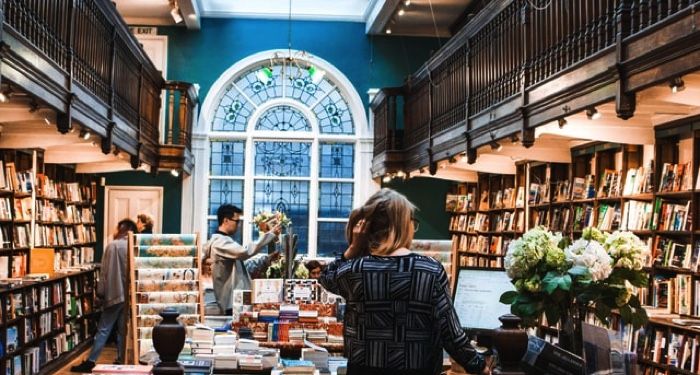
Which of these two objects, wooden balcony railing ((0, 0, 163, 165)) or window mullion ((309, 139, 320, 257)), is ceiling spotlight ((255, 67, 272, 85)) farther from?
wooden balcony railing ((0, 0, 163, 165))

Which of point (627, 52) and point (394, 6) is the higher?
point (394, 6)

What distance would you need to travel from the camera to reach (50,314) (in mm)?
10594

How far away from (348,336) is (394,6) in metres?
11.1

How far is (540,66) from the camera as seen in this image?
25.3 ft

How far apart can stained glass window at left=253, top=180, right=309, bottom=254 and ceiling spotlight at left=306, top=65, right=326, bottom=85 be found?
5.72 ft

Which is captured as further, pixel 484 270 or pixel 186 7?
pixel 186 7

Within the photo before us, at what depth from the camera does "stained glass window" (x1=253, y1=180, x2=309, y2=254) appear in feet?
53.5

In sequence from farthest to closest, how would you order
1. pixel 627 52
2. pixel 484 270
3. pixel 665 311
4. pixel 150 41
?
pixel 150 41 → pixel 665 311 → pixel 627 52 → pixel 484 270

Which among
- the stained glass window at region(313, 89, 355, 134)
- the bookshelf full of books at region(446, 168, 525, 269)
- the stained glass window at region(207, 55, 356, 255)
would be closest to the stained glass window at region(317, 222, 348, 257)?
the stained glass window at region(207, 55, 356, 255)


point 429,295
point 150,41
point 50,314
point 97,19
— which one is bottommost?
point 50,314

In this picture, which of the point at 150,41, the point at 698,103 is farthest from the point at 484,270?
the point at 150,41

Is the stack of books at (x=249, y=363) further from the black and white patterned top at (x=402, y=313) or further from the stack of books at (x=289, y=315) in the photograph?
the black and white patterned top at (x=402, y=313)

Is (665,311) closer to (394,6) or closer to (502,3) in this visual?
(502,3)

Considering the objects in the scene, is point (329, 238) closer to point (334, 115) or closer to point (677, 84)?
point (334, 115)
